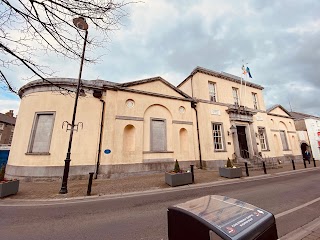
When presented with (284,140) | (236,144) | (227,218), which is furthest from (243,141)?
(227,218)

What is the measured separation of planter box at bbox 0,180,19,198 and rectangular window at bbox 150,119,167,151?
7964mm

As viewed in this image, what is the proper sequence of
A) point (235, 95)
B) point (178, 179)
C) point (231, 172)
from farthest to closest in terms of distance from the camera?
point (235, 95) < point (231, 172) < point (178, 179)

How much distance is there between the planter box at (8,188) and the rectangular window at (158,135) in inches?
314

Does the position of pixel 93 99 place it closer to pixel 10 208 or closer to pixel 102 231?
pixel 10 208

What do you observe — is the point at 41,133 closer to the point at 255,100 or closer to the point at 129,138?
the point at 129,138

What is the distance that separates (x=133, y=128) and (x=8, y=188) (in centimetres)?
743

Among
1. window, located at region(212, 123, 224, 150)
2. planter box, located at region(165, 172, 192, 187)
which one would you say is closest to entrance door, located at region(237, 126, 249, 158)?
window, located at region(212, 123, 224, 150)

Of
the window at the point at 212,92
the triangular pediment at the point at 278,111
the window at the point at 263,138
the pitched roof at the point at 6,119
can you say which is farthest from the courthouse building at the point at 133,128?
the pitched roof at the point at 6,119

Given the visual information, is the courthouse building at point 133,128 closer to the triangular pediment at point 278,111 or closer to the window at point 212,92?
the window at point 212,92

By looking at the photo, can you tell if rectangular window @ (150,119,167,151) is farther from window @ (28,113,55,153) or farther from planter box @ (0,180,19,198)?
planter box @ (0,180,19,198)

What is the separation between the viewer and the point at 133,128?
1187 cm

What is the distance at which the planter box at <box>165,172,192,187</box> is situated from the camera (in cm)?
777

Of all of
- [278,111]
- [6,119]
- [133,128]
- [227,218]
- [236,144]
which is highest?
[6,119]

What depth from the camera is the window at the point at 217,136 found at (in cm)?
1458
